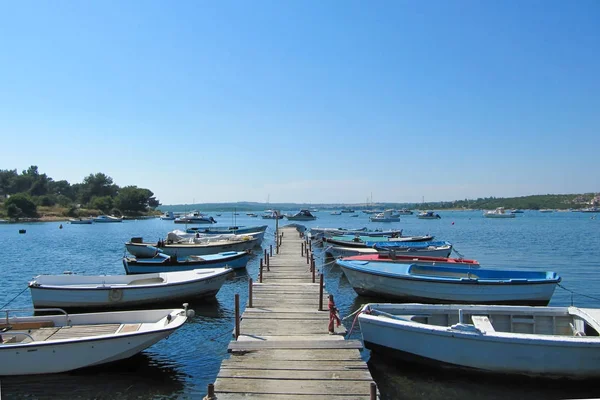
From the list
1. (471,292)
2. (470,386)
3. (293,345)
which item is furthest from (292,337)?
(471,292)

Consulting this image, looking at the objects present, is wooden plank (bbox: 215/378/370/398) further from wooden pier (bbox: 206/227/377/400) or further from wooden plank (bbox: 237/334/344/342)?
wooden plank (bbox: 237/334/344/342)

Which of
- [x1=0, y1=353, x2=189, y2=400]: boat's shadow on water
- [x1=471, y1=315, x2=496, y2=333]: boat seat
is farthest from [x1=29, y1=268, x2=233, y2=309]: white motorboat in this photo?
[x1=471, y1=315, x2=496, y2=333]: boat seat

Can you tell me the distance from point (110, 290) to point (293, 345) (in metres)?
9.62

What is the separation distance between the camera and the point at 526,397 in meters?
10.1

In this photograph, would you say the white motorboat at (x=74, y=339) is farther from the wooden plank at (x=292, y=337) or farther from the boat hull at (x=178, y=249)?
the boat hull at (x=178, y=249)

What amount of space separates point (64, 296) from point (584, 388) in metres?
17.1

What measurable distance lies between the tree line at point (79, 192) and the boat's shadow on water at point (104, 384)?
122 metres

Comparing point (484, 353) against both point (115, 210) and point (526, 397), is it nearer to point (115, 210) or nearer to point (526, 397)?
point (526, 397)

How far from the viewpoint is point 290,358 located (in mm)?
9766

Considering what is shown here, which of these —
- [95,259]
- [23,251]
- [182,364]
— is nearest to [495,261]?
[182,364]

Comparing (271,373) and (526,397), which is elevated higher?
(271,373)

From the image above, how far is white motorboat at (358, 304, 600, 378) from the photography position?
33.2ft

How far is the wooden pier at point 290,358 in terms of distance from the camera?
324 inches

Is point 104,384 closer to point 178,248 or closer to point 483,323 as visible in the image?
point 483,323
